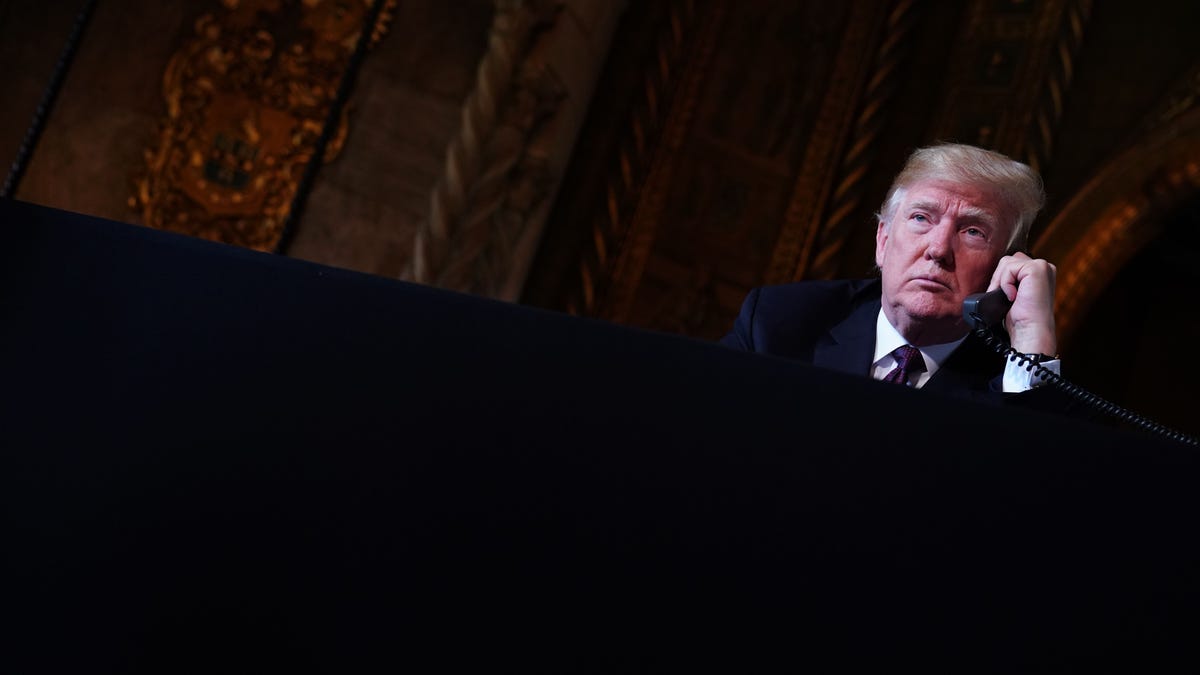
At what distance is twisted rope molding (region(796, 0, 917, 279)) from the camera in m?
4.49

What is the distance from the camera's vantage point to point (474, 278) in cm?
392

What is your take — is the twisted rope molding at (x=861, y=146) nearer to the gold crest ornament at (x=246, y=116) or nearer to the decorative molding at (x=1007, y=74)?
the decorative molding at (x=1007, y=74)

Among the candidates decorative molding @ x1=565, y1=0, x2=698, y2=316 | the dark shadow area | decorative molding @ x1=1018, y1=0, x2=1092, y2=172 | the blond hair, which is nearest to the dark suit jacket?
the blond hair

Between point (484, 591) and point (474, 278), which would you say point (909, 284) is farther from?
point (474, 278)

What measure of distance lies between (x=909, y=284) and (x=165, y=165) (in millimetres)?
2889

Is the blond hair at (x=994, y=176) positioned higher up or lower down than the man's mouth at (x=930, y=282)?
higher up

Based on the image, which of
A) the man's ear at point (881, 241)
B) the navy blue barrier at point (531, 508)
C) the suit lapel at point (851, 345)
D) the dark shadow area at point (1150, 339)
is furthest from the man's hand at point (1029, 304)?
the dark shadow area at point (1150, 339)

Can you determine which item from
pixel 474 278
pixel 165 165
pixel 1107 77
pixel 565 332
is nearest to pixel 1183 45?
pixel 1107 77

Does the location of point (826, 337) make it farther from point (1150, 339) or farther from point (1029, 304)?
point (1150, 339)

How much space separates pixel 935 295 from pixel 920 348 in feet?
0.30

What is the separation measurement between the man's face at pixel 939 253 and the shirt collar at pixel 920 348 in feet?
0.04

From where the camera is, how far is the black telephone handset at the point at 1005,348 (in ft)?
4.39

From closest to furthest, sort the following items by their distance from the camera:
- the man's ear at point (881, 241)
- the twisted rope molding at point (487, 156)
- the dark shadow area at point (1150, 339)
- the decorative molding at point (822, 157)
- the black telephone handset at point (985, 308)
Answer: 1. the black telephone handset at point (985, 308)
2. the man's ear at point (881, 241)
3. the twisted rope molding at point (487, 156)
4. the decorative molding at point (822, 157)
5. the dark shadow area at point (1150, 339)

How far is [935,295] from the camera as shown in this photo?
185 centimetres
